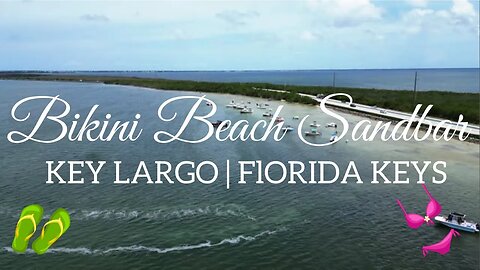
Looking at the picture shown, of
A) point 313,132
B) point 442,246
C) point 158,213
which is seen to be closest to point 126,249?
point 158,213

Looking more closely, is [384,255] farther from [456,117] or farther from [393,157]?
[456,117]

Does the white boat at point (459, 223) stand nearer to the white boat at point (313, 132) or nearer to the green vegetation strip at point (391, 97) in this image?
the white boat at point (313, 132)

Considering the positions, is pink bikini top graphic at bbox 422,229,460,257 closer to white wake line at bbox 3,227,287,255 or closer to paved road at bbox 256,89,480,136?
white wake line at bbox 3,227,287,255

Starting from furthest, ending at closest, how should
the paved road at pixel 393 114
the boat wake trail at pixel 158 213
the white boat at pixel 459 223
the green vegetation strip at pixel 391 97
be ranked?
the green vegetation strip at pixel 391 97 < the paved road at pixel 393 114 < the boat wake trail at pixel 158 213 < the white boat at pixel 459 223

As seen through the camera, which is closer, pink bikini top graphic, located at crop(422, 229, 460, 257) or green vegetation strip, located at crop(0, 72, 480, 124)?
pink bikini top graphic, located at crop(422, 229, 460, 257)

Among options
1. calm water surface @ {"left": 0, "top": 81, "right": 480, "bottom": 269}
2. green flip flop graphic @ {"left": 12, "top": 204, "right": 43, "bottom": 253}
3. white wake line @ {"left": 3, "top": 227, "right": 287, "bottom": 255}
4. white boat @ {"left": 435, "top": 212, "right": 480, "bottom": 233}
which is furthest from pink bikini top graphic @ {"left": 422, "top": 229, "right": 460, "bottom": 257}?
green flip flop graphic @ {"left": 12, "top": 204, "right": 43, "bottom": 253}

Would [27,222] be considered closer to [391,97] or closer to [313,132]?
[313,132]

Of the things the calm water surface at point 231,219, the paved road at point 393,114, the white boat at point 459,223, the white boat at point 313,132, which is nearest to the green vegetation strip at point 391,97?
the paved road at point 393,114
